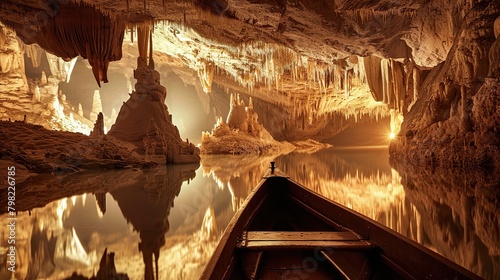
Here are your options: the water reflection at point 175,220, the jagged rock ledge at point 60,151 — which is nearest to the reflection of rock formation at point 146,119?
the jagged rock ledge at point 60,151

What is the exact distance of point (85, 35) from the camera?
8188 millimetres

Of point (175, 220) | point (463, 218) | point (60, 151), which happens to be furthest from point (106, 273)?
point (60, 151)

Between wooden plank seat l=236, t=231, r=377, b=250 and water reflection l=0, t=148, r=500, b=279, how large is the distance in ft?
1.04

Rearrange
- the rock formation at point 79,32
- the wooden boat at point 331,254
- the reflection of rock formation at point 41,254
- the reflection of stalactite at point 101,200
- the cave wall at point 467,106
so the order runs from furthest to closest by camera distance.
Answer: the rock formation at point 79,32 → the cave wall at point 467,106 → the reflection of stalactite at point 101,200 → the reflection of rock formation at point 41,254 → the wooden boat at point 331,254

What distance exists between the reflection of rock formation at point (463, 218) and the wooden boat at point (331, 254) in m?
0.59

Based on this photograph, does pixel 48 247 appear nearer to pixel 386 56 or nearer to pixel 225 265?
pixel 225 265

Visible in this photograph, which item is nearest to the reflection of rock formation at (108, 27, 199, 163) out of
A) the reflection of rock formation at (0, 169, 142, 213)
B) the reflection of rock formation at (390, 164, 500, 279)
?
the reflection of rock formation at (0, 169, 142, 213)

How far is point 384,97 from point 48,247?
428 inches

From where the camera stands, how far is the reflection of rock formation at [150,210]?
1929mm

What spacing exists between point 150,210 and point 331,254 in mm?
2003

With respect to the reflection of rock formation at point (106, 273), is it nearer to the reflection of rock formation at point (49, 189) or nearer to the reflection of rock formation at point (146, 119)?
the reflection of rock formation at point (49, 189)

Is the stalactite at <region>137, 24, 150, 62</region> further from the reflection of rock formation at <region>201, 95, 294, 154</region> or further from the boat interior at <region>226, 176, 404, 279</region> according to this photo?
the boat interior at <region>226, 176, 404, 279</region>

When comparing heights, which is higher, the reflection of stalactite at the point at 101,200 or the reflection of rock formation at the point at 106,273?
the reflection of stalactite at the point at 101,200

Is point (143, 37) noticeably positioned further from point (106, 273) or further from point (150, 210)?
point (106, 273)
